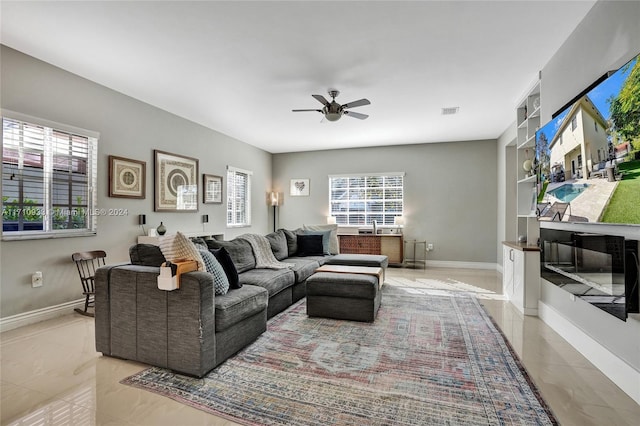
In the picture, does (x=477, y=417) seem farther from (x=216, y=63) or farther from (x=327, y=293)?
(x=216, y=63)

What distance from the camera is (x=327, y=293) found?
3.39 m

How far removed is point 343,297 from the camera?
132 inches

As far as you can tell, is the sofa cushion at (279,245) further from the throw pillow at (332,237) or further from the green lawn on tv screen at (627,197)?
the green lawn on tv screen at (627,197)

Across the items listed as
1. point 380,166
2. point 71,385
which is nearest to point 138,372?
point 71,385

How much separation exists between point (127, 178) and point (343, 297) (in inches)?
132

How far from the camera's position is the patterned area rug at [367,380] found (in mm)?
1792

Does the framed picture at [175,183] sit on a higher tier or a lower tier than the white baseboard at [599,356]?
higher

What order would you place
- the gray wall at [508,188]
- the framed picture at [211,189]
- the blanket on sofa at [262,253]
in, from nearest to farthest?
1. the blanket on sofa at [262,253]
2. the gray wall at [508,188]
3. the framed picture at [211,189]

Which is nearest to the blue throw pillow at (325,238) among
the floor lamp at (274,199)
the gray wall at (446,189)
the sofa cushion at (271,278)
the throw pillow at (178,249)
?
the sofa cushion at (271,278)

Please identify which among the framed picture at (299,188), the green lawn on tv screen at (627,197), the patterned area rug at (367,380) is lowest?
the patterned area rug at (367,380)

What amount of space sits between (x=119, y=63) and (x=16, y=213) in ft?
6.19

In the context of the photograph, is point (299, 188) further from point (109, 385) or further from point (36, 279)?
point (109, 385)

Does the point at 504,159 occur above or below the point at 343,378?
above

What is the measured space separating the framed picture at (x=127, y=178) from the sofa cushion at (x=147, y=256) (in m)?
1.99
